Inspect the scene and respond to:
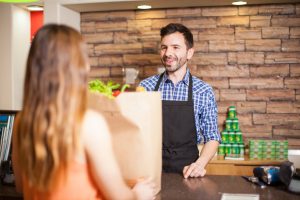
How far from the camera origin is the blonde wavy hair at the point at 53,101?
3.38ft

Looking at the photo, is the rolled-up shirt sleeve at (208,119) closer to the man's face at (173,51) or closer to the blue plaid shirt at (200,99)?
the blue plaid shirt at (200,99)

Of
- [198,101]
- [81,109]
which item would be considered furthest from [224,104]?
[81,109]

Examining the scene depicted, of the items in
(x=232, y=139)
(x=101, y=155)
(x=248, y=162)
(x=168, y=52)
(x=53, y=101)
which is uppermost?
(x=168, y=52)

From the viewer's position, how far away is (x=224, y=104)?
3707 mm

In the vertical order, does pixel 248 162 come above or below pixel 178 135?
below

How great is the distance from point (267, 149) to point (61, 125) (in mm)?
2723

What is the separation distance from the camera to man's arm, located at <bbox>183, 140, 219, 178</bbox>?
1943 millimetres

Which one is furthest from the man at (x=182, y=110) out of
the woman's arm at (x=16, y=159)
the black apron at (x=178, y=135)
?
the woman's arm at (x=16, y=159)

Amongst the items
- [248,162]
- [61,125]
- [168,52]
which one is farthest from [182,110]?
[61,125]

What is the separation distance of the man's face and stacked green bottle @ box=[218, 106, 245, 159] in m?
1.25

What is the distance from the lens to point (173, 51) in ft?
8.20

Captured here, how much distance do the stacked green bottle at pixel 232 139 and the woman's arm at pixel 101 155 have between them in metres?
2.51

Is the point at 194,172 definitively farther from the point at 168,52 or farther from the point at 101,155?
the point at 101,155

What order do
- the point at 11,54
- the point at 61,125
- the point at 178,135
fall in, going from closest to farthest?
the point at 61,125 → the point at 178,135 → the point at 11,54
